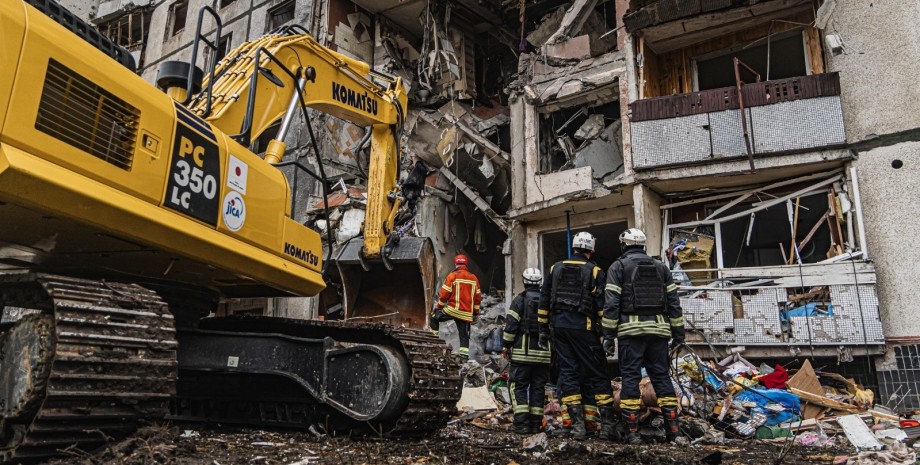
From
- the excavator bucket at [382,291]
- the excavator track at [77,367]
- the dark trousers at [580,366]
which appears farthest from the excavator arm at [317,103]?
the dark trousers at [580,366]

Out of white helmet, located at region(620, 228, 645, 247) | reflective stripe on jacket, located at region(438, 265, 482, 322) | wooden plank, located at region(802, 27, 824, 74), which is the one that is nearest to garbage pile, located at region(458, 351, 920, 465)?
reflective stripe on jacket, located at region(438, 265, 482, 322)

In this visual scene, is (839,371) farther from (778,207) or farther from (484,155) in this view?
(484,155)

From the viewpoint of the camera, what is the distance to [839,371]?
9406 mm

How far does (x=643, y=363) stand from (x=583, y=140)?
8447 mm

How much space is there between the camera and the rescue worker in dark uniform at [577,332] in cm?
641

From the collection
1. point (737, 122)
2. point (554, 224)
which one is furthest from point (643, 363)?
point (554, 224)

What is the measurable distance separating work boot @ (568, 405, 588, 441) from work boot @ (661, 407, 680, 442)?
31.0 inches

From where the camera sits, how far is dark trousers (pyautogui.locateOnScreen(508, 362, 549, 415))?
7.02 meters

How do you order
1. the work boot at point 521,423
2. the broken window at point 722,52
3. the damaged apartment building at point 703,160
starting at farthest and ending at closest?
the broken window at point 722,52, the damaged apartment building at point 703,160, the work boot at point 521,423

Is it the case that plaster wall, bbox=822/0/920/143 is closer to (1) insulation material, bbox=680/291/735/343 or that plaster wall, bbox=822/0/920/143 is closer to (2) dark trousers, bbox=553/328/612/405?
(1) insulation material, bbox=680/291/735/343

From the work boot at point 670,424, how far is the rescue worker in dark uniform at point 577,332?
1.76 feet

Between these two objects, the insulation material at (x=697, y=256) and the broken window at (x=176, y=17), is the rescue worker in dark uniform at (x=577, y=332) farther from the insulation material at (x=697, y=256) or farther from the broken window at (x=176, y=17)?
the broken window at (x=176, y=17)

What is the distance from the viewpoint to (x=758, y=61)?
12.0 m

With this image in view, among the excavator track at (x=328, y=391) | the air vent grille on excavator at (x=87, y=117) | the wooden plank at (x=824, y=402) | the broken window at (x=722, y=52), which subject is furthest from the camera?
the broken window at (x=722, y=52)
